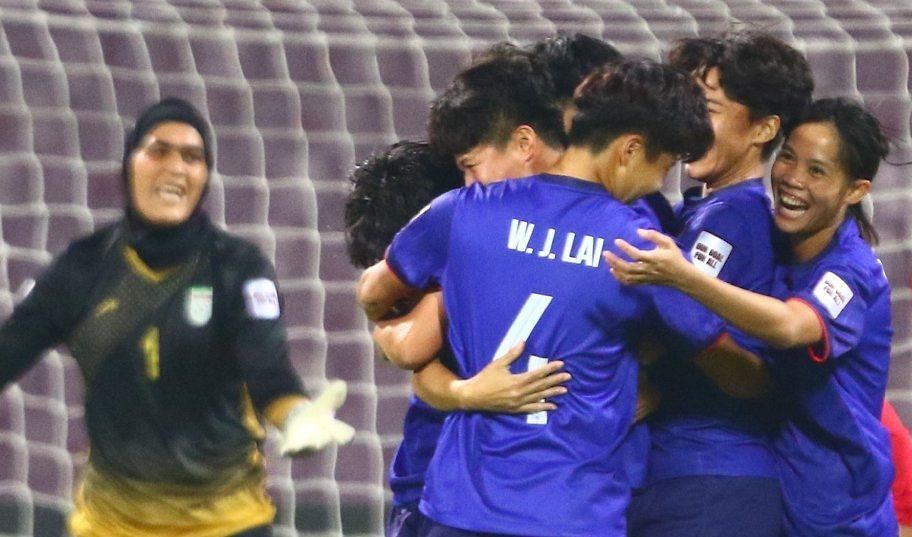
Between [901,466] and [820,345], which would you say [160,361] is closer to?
[820,345]

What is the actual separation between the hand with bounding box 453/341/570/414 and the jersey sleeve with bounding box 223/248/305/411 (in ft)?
1.25

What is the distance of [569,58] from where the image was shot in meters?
2.91

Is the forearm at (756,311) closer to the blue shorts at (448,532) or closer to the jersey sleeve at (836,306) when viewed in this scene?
the jersey sleeve at (836,306)

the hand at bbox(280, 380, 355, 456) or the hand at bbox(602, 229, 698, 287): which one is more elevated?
the hand at bbox(602, 229, 698, 287)

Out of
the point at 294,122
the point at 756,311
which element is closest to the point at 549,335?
the point at 756,311

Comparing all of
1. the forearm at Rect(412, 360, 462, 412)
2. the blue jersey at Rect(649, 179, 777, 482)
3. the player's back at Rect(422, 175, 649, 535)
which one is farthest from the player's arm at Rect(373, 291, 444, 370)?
the blue jersey at Rect(649, 179, 777, 482)

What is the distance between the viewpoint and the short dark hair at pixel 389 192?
9.62ft

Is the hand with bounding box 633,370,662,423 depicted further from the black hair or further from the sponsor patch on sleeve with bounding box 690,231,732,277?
the black hair

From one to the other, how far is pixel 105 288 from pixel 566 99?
0.84 meters

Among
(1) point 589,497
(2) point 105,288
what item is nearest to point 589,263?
(1) point 589,497

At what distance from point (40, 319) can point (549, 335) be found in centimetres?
92

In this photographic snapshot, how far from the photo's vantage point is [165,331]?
2.81 meters

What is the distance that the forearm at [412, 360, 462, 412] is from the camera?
2586mm

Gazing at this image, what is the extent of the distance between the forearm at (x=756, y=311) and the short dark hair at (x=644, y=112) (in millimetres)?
225
